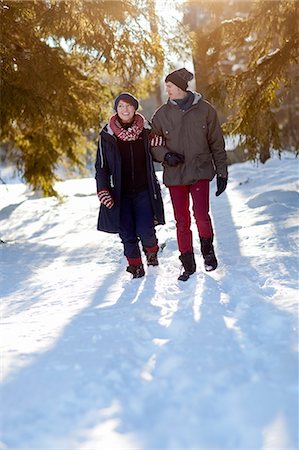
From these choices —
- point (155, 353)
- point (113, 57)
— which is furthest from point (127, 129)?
point (113, 57)

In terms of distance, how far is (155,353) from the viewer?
3111 millimetres

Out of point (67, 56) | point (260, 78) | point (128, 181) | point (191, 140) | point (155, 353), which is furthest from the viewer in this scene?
point (67, 56)

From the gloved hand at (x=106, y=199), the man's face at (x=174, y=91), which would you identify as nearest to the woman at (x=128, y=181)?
the gloved hand at (x=106, y=199)

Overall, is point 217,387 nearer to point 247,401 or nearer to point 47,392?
point 247,401

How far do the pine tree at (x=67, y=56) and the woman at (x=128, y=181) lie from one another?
7.49 ft

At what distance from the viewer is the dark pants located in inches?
188

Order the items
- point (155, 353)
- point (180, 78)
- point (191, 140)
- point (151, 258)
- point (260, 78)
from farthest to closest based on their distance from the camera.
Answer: point (260, 78)
point (151, 258)
point (191, 140)
point (180, 78)
point (155, 353)

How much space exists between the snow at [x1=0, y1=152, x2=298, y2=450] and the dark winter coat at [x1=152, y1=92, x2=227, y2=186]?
3.39 feet

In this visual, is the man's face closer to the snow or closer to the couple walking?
the couple walking

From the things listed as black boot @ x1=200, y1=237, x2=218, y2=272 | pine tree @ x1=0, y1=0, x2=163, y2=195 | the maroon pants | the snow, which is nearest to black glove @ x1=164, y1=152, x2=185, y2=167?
the maroon pants

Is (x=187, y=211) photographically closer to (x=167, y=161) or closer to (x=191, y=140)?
(x=167, y=161)

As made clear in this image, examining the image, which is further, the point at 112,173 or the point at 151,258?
the point at 151,258

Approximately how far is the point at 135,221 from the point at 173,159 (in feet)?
2.81

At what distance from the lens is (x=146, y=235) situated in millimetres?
4941
